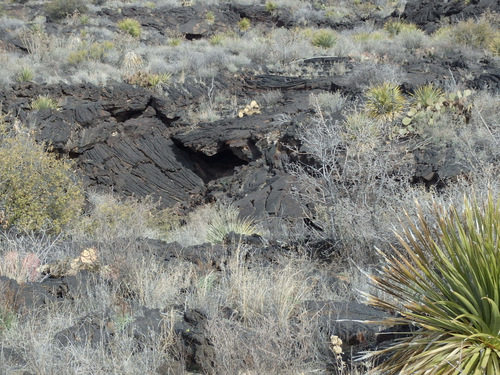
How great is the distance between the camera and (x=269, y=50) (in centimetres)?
2198

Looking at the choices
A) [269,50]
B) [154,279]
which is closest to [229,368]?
[154,279]

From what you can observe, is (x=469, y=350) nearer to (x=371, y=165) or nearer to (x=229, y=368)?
(x=229, y=368)

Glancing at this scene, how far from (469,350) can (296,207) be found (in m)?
7.84

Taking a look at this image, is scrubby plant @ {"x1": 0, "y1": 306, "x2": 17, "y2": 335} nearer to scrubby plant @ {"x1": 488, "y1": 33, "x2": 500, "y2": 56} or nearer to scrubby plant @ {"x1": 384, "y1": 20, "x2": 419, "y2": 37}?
scrubby plant @ {"x1": 488, "y1": 33, "x2": 500, "y2": 56}

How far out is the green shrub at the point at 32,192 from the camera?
31.0ft

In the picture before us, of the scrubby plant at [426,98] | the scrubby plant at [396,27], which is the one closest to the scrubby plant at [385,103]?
the scrubby plant at [426,98]

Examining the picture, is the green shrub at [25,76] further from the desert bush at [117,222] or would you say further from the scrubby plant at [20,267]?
the scrubby plant at [20,267]

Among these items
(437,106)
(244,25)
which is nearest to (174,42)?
(244,25)

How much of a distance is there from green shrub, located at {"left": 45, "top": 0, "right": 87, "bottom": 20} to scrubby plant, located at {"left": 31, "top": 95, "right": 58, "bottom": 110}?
43.3 ft

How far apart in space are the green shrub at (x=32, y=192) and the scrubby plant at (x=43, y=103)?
5.34m

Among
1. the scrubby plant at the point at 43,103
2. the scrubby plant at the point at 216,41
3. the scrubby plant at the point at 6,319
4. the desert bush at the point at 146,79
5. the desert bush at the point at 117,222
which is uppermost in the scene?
the scrubby plant at the point at 6,319

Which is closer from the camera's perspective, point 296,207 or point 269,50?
point 296,207

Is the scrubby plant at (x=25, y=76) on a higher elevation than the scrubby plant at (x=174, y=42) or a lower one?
higher

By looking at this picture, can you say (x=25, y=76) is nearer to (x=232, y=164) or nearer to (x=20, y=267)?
(x=232, y=164)
